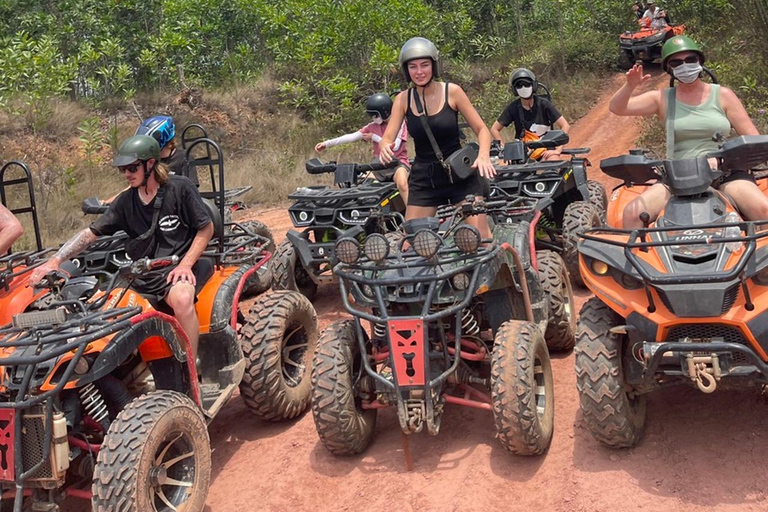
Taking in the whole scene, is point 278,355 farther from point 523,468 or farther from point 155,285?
point 523,468

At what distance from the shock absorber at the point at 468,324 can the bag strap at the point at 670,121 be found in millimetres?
1573

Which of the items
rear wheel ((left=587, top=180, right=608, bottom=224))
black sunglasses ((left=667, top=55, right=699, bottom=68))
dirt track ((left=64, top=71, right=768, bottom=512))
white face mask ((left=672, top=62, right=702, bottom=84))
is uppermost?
black sunglasses ((left=667, top=55, right=699, bottom=68))

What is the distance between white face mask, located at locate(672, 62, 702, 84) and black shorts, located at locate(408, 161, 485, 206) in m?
1.46

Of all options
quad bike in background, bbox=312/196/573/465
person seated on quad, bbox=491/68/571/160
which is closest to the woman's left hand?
quad bike in background, bbox=312/196/573/465

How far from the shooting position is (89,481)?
433cm

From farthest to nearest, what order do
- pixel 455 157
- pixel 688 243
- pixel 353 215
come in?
1. pixel 353 215
2. pixel 455 157
3. pixel 688 243

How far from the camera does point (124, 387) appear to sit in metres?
4.41

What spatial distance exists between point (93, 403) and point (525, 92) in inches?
238

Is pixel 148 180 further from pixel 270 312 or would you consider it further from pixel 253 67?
A: pixel 253 67

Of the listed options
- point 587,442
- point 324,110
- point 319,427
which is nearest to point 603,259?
point 587,442

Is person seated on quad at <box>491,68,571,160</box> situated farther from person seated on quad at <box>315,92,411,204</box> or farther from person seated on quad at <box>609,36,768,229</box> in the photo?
Answer: person seated on quad at <box>609,36,768,229</box>

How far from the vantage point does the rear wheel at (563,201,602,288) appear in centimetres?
725

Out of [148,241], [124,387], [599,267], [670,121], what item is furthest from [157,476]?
[670,121]

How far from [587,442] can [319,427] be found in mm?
1492
